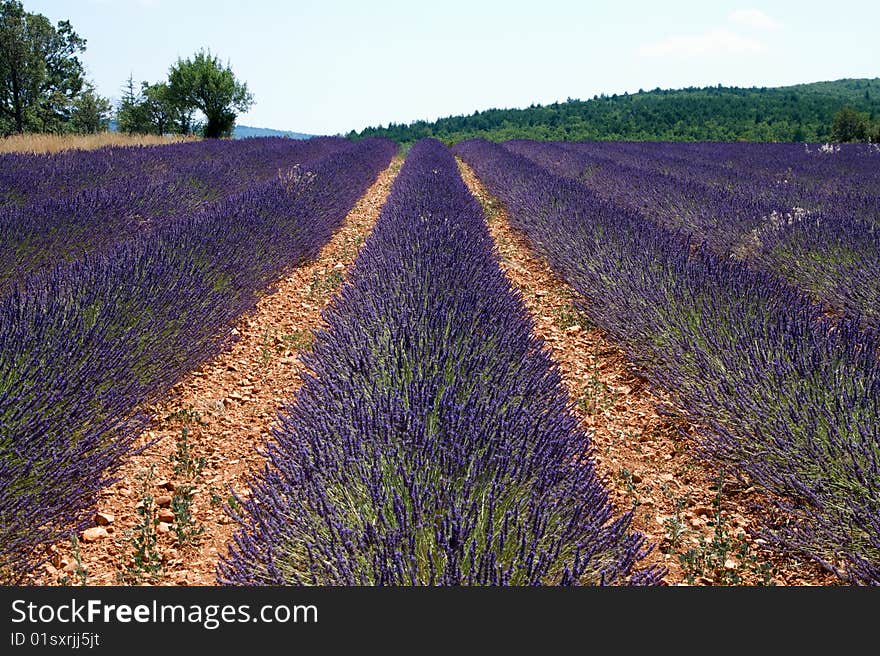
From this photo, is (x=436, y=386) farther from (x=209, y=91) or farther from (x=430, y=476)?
(x=209, y=91)

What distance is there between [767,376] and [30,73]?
117 ft

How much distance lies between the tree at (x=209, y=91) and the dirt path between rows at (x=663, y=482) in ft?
95.9

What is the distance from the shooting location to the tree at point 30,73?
26688mm

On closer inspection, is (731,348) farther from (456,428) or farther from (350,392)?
(350,392)

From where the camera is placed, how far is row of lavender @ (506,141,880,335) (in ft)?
14.8

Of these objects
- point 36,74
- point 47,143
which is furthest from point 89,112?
point 47,143

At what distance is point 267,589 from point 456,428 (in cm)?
73

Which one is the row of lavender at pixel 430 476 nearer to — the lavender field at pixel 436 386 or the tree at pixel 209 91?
the lavender field at pixel 436 386

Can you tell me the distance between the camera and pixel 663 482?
2.47 metres

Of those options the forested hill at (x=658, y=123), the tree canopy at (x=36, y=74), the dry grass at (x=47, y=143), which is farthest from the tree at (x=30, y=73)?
the forested hill at (x=658, y=123)

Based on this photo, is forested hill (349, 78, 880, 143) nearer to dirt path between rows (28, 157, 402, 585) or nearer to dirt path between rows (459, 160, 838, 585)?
dirt path between rows (459, 160, 838, 585)

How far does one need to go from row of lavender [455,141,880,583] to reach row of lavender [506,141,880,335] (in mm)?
871

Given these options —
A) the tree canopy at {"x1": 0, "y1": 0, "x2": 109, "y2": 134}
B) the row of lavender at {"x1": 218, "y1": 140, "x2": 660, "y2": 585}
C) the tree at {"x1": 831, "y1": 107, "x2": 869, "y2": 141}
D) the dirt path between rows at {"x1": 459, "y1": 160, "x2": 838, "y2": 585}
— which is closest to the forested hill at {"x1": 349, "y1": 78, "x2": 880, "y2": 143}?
the tree at {"x1": 831, "y1": 107, "x2": 869, "y2": 141}

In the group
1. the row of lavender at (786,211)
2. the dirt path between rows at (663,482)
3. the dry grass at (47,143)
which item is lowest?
the dirt path between rows at (663,482)
